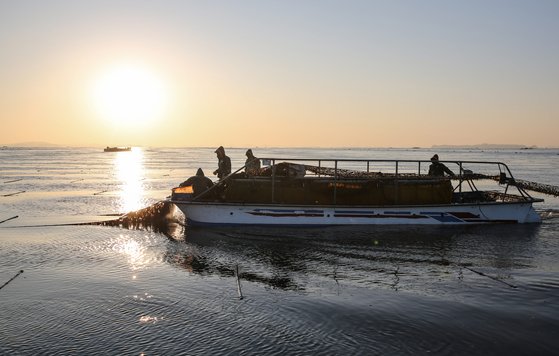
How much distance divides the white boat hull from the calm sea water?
0.58 meters

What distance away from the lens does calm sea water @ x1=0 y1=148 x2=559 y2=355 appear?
296 inches

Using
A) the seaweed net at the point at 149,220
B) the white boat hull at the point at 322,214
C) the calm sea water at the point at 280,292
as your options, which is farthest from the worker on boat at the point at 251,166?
the seaweed net at the point at 149,220

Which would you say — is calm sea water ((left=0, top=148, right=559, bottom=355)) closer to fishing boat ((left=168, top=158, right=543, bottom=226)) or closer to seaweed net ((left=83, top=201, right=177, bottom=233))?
fishing boat ((left=168, top=158, right=543, bottom=226))

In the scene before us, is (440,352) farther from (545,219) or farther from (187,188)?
(545,219)

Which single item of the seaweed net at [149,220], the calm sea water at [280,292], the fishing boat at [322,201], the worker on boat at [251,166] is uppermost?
the worker on boat at [251,166]

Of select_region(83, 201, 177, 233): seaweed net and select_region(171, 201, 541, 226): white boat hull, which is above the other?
select_region(171, 201, 541, 226): white boat hull

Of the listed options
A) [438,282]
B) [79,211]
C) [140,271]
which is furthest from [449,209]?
[79,211]

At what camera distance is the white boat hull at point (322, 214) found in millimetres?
18000

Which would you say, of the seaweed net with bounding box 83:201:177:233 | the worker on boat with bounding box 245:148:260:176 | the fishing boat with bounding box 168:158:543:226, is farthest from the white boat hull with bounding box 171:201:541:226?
the seaweed net with bounding box 83:201:177:233

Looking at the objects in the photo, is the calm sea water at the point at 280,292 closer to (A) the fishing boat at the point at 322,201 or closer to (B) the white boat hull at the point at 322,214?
(B) the white boat hull at the point at 322,214

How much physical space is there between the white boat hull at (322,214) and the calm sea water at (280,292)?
585 millimetres

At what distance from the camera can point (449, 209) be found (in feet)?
60.5

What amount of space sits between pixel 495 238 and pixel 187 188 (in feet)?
37.5

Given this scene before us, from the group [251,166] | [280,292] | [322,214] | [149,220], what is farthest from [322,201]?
[280,292]
